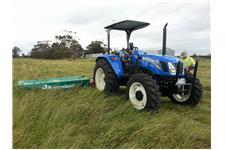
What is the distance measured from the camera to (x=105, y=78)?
646cm

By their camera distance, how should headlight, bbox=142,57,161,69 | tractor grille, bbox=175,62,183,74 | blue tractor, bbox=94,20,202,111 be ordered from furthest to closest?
headlight, bbox=142,57,161,69, tractor grille, bbox=175,62,183,74, blue tractor, bbox=94,20,202,111

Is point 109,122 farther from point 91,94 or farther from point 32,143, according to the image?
point 91,94

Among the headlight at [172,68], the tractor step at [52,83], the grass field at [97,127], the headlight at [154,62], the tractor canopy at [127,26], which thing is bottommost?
the grass field at [97,127]

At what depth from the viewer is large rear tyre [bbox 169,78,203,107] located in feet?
19.2

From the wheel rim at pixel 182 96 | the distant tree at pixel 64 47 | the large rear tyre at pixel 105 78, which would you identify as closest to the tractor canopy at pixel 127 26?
the large rear tyre at pixel 105 78

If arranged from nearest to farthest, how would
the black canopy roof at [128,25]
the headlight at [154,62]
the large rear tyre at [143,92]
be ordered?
the large rear tyre at [143,92] < the headlight at [154,62] < the black canopy roof at [128,25]

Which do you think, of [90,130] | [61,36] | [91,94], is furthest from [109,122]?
[61,36]

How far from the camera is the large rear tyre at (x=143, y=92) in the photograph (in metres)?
4.90

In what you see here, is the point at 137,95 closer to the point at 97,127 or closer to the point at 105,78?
the point at 105,78

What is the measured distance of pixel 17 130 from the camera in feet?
11.9

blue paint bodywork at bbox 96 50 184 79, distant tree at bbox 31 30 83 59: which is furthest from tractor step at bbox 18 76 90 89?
distant tree at bbox 31 30 83 59

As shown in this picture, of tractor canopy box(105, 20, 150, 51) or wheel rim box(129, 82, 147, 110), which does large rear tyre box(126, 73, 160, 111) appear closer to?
wheel rim box(129, 82, 147, 110)

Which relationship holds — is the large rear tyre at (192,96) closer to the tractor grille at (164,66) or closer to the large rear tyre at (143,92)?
the tractor grille at (164,66)

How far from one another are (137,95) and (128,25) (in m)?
2.22
